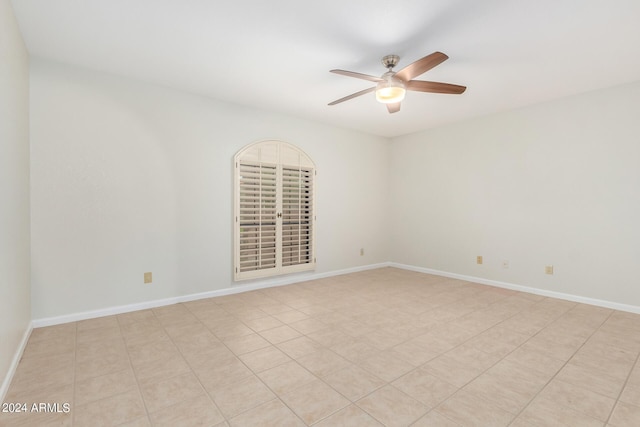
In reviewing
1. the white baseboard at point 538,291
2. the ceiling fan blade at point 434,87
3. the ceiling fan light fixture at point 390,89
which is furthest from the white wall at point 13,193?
the white baseboard at point 538,291

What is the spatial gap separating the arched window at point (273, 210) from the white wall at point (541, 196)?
7.02 ft

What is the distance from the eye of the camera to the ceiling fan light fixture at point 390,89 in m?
2.57

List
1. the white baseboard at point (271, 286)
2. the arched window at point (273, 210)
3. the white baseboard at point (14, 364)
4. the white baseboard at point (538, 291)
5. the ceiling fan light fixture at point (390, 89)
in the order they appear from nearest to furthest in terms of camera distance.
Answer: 1. the white baseboard at point (14, 364)
2. the ceiling fan light fixture at point (390, 89)
3. the white baseboard at point (271, 286)
4. the white baseboard at point (538, 291)
5. the arched window at point (273, 210)

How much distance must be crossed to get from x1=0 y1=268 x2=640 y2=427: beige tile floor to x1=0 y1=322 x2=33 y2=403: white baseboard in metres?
0.04

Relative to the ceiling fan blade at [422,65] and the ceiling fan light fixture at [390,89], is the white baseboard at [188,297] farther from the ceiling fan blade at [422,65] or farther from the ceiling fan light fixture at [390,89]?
the ceiling fan blade at [422,65]

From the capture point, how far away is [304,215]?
4551mm

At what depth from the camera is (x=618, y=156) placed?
3305 mm

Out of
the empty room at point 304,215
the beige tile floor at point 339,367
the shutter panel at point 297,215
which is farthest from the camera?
the shutter panel at point 297,215

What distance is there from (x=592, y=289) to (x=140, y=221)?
17.2 ft

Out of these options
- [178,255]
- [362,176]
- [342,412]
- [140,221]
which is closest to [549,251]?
[362,176]

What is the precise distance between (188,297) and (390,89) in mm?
3185

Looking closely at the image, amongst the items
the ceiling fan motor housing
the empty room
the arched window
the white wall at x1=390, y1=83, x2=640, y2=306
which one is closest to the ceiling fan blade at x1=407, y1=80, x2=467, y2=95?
the empty room

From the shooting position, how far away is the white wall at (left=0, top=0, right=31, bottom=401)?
71.2 inches

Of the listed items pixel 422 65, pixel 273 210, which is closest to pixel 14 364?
pixel 273 210
